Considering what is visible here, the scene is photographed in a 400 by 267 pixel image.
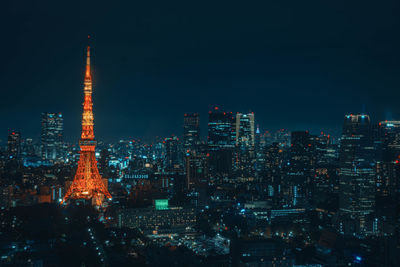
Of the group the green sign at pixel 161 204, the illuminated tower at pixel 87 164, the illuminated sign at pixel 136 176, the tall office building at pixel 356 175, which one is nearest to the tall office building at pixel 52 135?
the illuminated sign at pixel 136 176

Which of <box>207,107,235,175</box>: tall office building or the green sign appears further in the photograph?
<box>207,107,235,175</box>: tall office building

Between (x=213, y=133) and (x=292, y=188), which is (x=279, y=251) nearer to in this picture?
(x=292, y=188)

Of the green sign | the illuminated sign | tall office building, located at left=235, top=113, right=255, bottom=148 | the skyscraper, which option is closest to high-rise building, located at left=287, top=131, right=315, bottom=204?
the skyscraper

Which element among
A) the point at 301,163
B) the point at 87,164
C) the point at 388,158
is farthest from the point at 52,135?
the point at 388,158

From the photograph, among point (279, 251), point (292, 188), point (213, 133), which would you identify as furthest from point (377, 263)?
point (213, 133)

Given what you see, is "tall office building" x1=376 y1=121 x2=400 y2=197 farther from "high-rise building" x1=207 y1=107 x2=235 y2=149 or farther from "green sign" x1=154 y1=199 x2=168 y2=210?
"high-rise building" x1=207 y1=107 x2=235 y2=149

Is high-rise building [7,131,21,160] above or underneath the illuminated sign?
above
